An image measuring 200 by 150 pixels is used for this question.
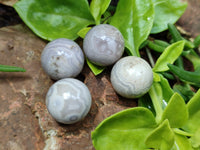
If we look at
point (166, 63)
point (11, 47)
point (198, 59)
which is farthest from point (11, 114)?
point (198, 59)

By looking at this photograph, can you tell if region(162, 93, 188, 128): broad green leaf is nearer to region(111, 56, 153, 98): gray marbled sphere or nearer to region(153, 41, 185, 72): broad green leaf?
region(111, 56, 153, 98): gray marbled sphere

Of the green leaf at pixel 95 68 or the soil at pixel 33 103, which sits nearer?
the soil at pixel 33 103

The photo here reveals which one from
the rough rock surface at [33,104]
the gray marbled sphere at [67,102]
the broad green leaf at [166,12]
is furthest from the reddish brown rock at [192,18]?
the gray marbled sphere at [67,102]

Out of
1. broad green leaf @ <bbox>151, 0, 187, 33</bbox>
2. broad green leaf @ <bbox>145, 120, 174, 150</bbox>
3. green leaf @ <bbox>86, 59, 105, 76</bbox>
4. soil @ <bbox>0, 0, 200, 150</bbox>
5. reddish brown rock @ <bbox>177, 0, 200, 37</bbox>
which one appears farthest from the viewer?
reddish brown rock @ <bbox>177, 0, 200, 37</bbox>

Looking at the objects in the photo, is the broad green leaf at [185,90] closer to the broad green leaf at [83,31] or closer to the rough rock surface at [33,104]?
the rough rock surface at [33,104]

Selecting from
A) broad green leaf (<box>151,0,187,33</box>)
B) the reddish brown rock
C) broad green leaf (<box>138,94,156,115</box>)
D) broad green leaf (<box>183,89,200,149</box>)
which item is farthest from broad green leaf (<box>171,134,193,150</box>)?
the reddish brown rock
